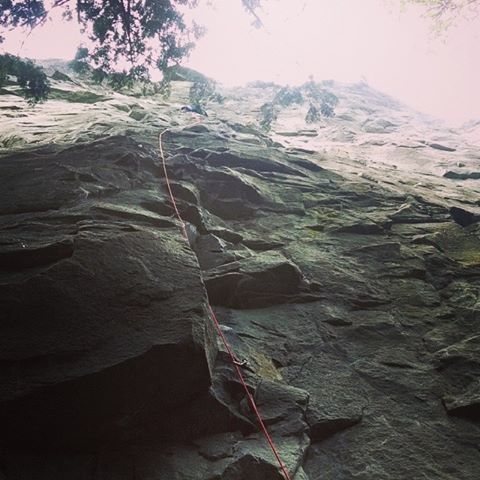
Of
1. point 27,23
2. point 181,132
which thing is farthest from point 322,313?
point 27,23

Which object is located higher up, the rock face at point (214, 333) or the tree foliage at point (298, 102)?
the tree foliage at point (298, 102)

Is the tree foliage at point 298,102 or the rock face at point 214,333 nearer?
the rock face at point 214,333

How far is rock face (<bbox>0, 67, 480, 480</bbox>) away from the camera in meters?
4.04

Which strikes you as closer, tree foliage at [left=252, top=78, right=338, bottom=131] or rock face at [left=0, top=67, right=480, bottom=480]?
rock face at [left=0, top=67, right=480, bottom=480]

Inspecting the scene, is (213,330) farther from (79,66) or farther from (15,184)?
(79,66)

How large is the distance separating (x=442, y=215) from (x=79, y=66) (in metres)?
12.4

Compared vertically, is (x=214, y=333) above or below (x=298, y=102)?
below

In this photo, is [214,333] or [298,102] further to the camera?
[298,102]

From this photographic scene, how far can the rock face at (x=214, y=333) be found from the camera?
4.04 m

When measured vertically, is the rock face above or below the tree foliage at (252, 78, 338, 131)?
below

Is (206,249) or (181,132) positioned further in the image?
(181,132)

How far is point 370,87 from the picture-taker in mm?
60688

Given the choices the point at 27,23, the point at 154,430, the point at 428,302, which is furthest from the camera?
the point at 27,23

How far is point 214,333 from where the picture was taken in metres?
5.40
